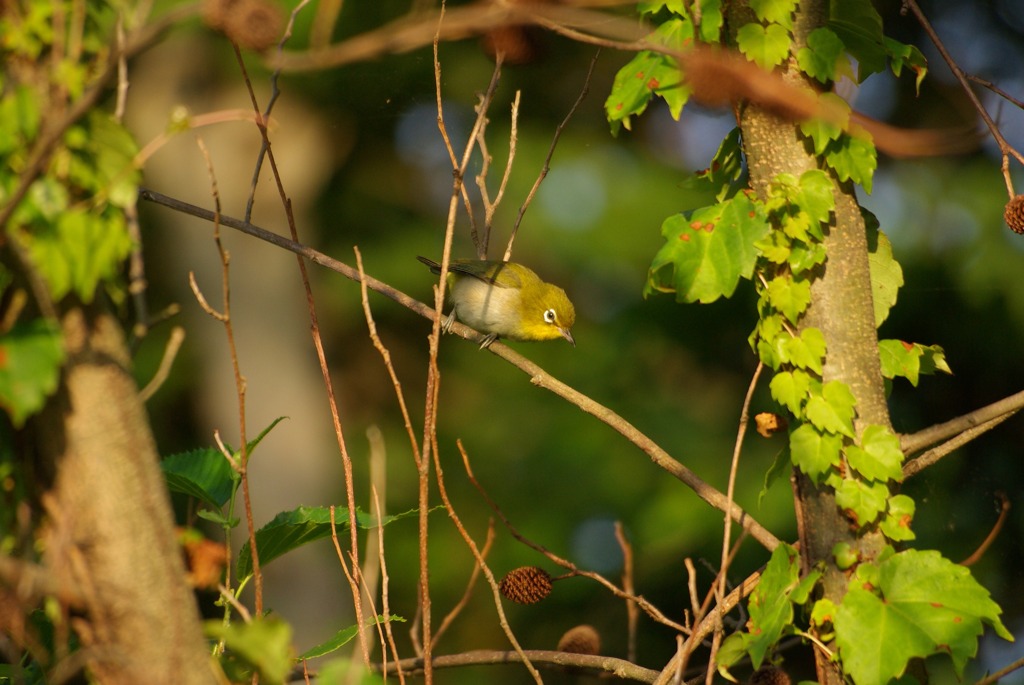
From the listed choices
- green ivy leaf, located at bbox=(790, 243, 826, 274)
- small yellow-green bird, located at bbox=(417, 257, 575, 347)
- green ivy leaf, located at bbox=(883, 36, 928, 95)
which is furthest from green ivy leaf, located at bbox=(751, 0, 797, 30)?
small yellow-green bird, located at bbox=(417, 257, 575, 347)

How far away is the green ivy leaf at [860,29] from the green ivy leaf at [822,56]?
0.09 metres

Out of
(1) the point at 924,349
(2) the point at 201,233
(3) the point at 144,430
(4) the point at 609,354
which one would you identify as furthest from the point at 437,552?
(3) the point at 144,430

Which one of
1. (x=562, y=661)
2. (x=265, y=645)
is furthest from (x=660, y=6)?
(x=265, y=645)

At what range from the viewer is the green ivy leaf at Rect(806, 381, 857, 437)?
187 cm

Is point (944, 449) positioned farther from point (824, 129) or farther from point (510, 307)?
point (510, 307)

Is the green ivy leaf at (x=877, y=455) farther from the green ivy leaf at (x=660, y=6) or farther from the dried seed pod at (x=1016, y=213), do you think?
the green ivy leaf at (x=660, y=6)

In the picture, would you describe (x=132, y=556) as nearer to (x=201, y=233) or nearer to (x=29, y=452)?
(x=29, y=452)

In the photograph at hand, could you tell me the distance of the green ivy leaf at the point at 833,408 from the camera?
187 cm

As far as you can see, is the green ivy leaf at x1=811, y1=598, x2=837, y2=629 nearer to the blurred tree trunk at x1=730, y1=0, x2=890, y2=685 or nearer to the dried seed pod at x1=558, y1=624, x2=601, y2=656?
the blurred tree trunk at x1=730, y1=0, x2=890, y2=685

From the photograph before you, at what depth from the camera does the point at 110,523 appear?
105 centimetres

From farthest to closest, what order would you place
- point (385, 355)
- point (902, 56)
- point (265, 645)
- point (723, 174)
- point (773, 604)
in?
1. point (723, 174)
2. point (902, 56)
3. point (773, 604)
4. point (385, 355)
5. point (265, 645)

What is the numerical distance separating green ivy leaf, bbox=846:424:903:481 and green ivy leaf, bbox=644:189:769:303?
1.22 ft

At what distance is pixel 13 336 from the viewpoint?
39.5 inches

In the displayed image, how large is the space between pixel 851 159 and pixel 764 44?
275 millimetres
